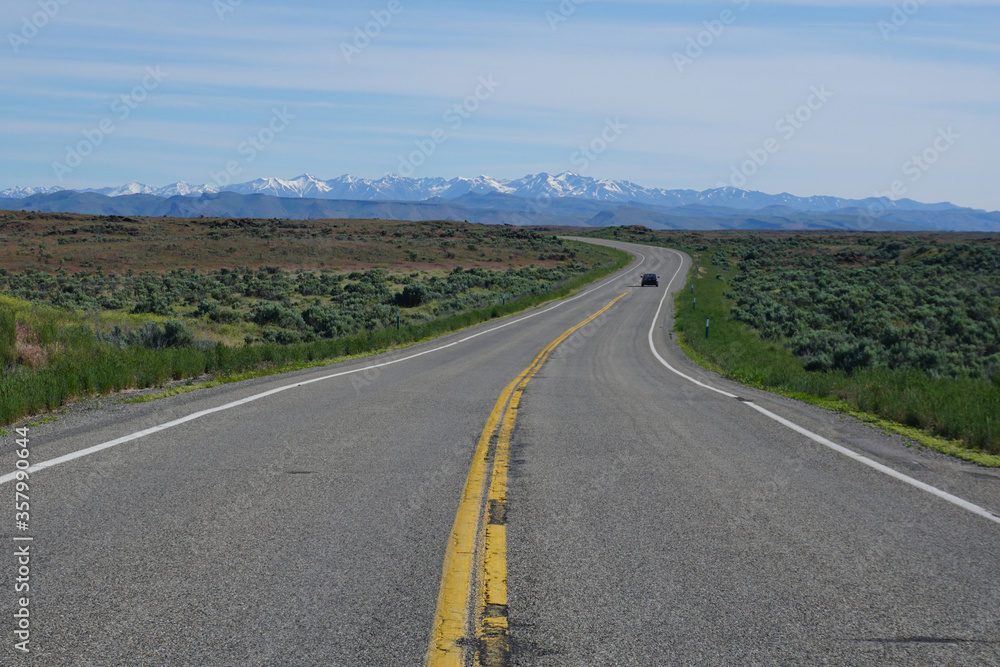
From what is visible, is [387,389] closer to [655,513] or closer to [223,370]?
[223,370]

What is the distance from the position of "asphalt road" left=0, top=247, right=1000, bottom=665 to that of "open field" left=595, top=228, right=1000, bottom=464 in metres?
2.18

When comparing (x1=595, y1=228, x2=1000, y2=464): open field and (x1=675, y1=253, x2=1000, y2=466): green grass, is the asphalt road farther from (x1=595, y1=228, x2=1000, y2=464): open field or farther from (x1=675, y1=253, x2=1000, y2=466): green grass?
(x1=595, y1=228, x2=1000, y2=464): open field

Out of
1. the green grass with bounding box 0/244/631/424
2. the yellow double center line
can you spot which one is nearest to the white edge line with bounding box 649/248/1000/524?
the yellow double center line

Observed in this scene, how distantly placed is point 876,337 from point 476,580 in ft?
92.3

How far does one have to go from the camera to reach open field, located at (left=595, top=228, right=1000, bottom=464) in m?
10.5

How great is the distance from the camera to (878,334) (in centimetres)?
2916

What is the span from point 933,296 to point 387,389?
35.6 meters

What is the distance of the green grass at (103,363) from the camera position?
9.48 m

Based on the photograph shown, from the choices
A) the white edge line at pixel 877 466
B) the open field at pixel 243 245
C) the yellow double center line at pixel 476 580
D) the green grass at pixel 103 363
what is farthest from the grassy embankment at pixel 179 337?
the white edge line at pixel 877 466

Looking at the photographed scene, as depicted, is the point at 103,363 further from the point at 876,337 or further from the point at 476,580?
the point at 876,337

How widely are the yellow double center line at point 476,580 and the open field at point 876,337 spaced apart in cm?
526

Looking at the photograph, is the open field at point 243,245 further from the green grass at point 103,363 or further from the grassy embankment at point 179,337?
the green grass at point 103,363

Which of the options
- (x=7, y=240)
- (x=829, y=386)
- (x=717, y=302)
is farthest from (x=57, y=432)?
(x=7, y=240)

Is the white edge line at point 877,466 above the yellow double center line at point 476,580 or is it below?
below
